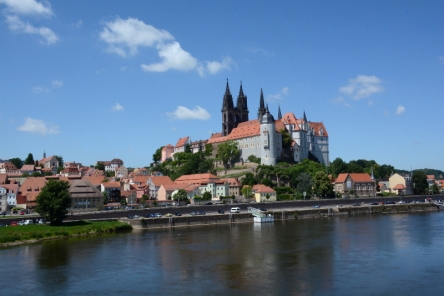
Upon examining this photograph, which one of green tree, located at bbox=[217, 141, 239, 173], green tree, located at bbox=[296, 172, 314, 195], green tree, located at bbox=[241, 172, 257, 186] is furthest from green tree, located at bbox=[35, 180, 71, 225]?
green tree, located at bbox=[217, 141, 239, 173]

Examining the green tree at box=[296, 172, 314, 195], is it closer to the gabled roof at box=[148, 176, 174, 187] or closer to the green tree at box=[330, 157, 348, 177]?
the green tree at box=[330, 157, 348, 177]

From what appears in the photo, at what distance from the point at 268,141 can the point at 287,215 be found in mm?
32530

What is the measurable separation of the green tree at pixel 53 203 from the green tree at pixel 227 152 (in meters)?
53.2

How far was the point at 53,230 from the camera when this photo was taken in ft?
142

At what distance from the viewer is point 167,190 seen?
77.4 meters

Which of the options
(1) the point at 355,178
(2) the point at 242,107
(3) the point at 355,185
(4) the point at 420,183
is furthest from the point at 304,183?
(2) the point at 242,107

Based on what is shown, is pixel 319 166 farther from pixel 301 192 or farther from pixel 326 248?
pixel 326 248

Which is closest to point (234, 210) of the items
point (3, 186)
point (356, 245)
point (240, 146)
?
point (356, 245)

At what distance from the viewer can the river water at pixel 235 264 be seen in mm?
23281

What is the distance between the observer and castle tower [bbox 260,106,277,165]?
91.5 m

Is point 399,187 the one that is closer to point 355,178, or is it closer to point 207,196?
point 355,178

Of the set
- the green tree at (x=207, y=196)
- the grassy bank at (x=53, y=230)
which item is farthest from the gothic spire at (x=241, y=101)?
the grassy bank at (x=53, y=230)

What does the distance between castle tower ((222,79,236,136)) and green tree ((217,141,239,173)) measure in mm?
14628

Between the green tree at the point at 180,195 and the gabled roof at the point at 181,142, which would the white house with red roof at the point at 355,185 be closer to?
the green tree at the point at 180,195
